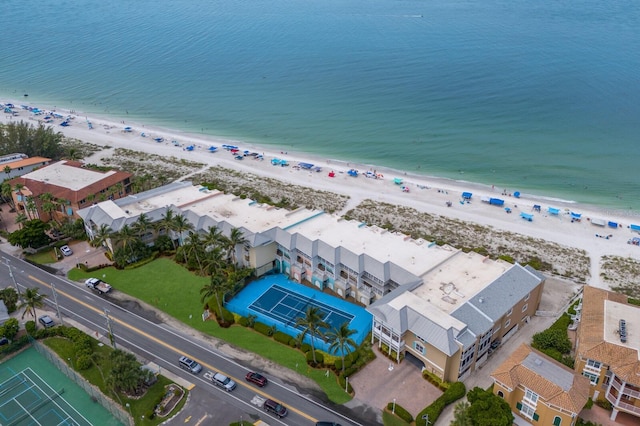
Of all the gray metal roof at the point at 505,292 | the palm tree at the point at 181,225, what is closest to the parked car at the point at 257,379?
the gray metal roof at the point at 505,292

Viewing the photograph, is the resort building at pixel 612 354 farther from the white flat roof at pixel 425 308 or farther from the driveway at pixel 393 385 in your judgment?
the driveway at pixel 393 385

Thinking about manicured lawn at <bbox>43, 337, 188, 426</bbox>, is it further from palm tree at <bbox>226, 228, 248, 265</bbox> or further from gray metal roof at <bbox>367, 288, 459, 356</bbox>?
gray metal roof at <bbox>367, 288, 459, 356</bbox>

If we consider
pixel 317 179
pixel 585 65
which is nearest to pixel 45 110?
pixel 317 179

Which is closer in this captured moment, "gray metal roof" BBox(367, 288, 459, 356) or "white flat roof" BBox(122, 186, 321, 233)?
"gray metal roof" BBox(367, 288, 459, 356)

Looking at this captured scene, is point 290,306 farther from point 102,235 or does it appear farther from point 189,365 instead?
point 102,235

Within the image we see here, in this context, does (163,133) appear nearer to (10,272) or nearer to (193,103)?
(193,103)

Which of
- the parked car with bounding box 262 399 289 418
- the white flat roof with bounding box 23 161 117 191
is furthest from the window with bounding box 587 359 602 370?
the white flat roof with bounding box 23 161 117 191
